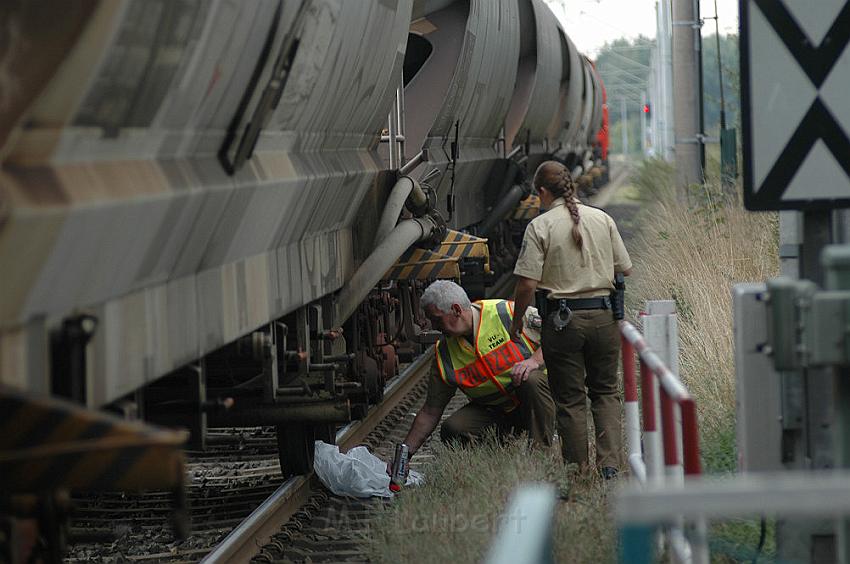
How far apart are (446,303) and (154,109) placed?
387 cm

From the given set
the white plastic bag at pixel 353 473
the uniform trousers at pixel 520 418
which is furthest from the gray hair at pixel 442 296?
the white plastic bag at pixel 353 473

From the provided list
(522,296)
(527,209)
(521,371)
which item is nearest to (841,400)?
(522,296)

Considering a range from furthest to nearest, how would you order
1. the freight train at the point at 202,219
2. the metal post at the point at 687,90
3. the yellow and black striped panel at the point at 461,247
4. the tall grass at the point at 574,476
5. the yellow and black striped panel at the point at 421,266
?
the metal post at the point at 687,90
the yellow and black striped panel at the point at 461,247
the yellow and black striped panel at the point at 421,266
the tall grass at the point at 574,476
the freight train at the point at 202,219

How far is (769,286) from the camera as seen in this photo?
4113 millimetres

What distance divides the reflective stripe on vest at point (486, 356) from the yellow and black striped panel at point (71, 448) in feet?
14.7

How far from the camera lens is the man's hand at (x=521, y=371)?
7.92 metres

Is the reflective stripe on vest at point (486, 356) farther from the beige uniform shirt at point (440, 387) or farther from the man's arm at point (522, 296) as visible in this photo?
the man's arm at point (522, 296)

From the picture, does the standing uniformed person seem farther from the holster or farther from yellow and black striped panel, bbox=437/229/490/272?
yellow and black striped panel, bbox=437/229/490/272

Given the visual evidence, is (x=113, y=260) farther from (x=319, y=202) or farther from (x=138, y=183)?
(x=319, y=202)

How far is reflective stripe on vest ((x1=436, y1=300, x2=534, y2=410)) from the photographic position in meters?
7.97

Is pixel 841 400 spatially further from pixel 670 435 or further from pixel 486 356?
pixel 486 356

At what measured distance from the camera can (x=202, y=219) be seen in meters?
4.63

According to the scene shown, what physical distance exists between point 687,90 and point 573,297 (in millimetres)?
11974

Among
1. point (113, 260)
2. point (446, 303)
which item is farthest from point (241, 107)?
point (446, 303)
